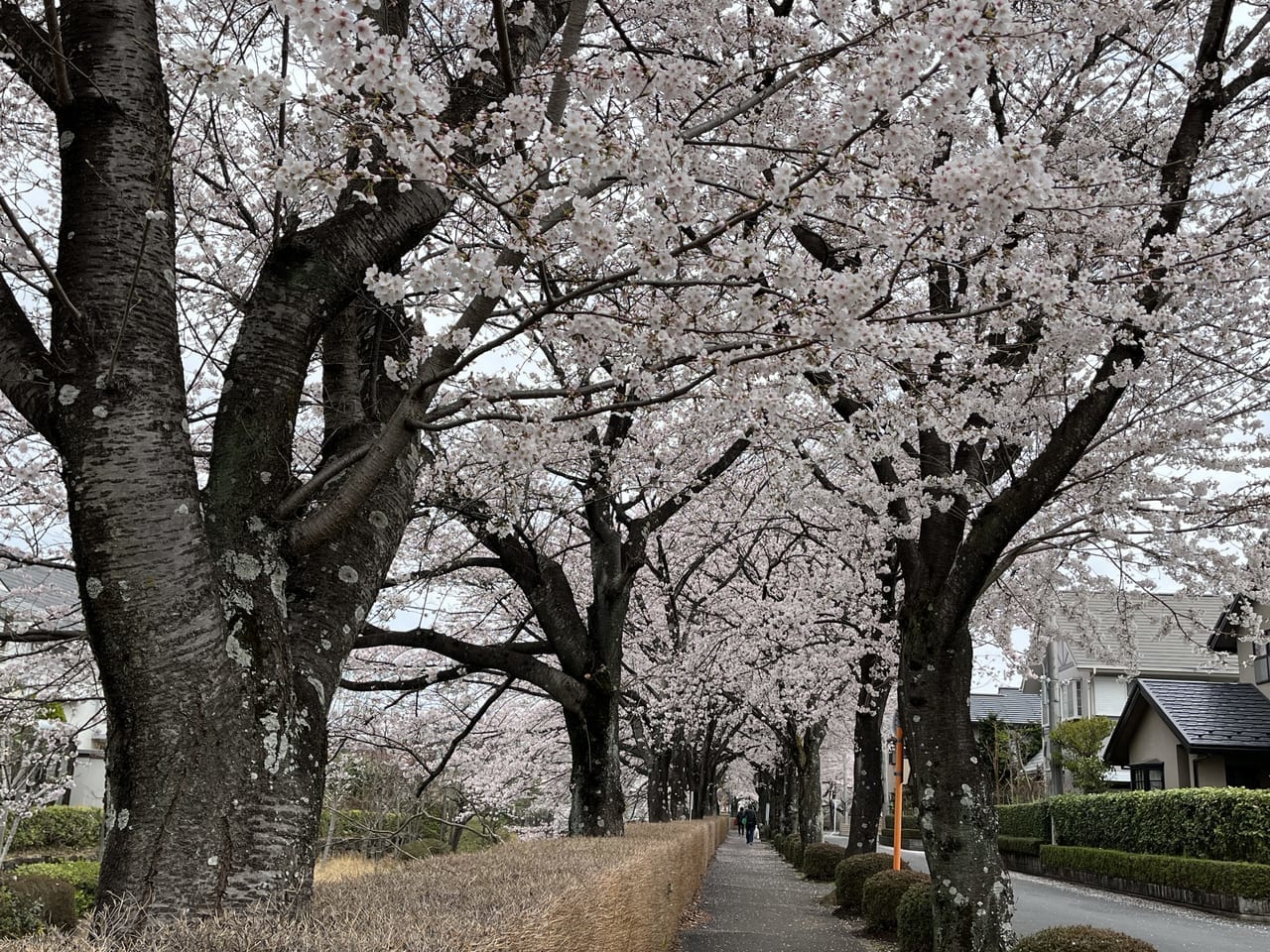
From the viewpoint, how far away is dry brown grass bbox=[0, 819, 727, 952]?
2439 millimetres

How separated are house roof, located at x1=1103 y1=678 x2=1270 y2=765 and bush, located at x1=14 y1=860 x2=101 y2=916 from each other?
919 inches

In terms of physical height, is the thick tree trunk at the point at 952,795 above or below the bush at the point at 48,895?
above

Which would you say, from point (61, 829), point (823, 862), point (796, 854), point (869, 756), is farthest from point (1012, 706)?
point (61, 829)

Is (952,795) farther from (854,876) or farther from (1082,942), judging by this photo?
(854,876)

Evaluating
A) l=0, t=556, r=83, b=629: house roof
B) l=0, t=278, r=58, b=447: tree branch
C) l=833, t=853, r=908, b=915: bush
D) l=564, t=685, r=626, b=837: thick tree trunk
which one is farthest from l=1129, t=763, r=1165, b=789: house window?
l=0, t=278, r=58, b=447: tree branch

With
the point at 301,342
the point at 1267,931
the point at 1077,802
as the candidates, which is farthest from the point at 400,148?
the point at 1077,802

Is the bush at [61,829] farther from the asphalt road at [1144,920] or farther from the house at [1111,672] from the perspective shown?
the house at [1111,672]

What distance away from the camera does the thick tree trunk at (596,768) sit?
10.1 m

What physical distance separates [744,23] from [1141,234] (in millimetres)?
3288

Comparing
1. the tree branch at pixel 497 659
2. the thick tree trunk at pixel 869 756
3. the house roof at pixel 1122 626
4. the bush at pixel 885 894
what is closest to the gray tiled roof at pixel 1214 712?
the house roof at pixel 1122 626

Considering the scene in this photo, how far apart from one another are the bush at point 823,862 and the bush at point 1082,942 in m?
13.9

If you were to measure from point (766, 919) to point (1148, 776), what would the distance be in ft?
65.7

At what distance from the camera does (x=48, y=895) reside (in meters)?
11.9

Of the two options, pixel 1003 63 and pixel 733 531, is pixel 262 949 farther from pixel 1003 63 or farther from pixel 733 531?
pixel 733 531
